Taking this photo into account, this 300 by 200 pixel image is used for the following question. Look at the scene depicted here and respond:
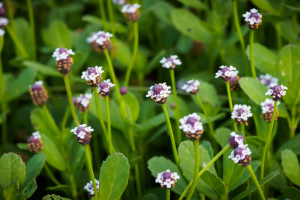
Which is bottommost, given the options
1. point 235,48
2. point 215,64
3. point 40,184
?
point 40,184

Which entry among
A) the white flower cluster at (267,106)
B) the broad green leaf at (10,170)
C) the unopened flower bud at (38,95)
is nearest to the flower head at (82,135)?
the broad green leaf at (10,170)

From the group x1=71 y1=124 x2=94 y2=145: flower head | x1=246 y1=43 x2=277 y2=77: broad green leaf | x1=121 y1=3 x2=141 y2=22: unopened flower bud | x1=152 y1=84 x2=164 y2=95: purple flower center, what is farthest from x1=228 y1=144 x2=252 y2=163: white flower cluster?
x1=121 y1=3 x2=141 y2=22: unopened flower bud

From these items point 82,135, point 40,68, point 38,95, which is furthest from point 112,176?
point 40,68

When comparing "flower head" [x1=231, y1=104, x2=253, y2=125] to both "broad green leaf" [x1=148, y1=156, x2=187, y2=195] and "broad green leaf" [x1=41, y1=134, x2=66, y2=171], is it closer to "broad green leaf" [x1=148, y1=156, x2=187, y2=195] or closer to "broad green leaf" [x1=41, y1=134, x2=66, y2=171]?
"broad green leaf" [x1=148, y1=156, x2=187, y2=195]

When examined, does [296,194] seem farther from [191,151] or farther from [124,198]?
[124,198]

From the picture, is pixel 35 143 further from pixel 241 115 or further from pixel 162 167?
pixel 241 115

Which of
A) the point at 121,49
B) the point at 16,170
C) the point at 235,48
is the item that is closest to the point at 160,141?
the point at 121,49

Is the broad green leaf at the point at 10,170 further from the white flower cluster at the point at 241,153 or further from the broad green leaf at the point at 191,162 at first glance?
the white flower cluster at the point at 241,153
